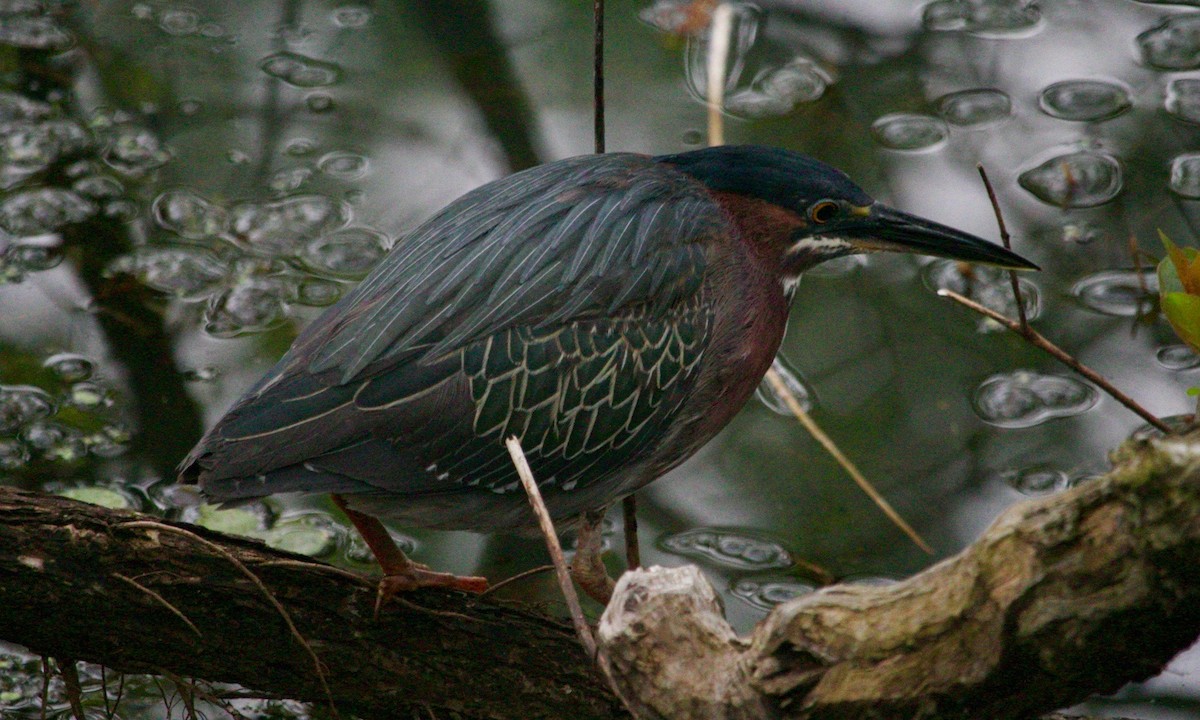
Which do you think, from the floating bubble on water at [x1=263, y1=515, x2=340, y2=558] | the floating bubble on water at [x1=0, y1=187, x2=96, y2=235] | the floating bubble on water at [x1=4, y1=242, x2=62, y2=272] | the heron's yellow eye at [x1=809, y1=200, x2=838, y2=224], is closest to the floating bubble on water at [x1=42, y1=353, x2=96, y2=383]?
the floating bubble on water at [x1=4, y1=242, x2=62, y2=272]

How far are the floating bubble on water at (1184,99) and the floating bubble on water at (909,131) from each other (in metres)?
0.98

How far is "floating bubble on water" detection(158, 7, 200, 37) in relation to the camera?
21.2ft

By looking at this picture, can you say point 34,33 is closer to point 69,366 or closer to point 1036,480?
point 69,366

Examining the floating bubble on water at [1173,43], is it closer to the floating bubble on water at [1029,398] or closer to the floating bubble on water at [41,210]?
the floating bubble on water at [1029,398]

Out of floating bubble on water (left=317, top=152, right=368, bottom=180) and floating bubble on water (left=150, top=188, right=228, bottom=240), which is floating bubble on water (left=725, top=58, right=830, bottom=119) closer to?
floating bubble on water (left=317, top=152, right=368, bottom=180)

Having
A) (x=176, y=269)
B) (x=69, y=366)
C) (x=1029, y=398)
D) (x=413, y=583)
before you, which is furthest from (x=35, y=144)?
(x=1029, y=398)

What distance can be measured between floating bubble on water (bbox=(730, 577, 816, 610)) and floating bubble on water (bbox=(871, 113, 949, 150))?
2.32 metres

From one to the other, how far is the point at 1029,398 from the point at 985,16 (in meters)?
2.44

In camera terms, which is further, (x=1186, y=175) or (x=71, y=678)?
(x=1186, y=175)

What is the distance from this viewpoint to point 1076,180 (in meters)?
5.47

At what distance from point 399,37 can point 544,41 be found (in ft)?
2.37

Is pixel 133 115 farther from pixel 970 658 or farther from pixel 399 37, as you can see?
pixel 970 658

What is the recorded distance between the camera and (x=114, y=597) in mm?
2809

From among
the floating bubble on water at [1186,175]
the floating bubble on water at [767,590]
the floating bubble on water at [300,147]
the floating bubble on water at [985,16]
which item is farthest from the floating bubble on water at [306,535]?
the floating bubble on water at [985,16]
